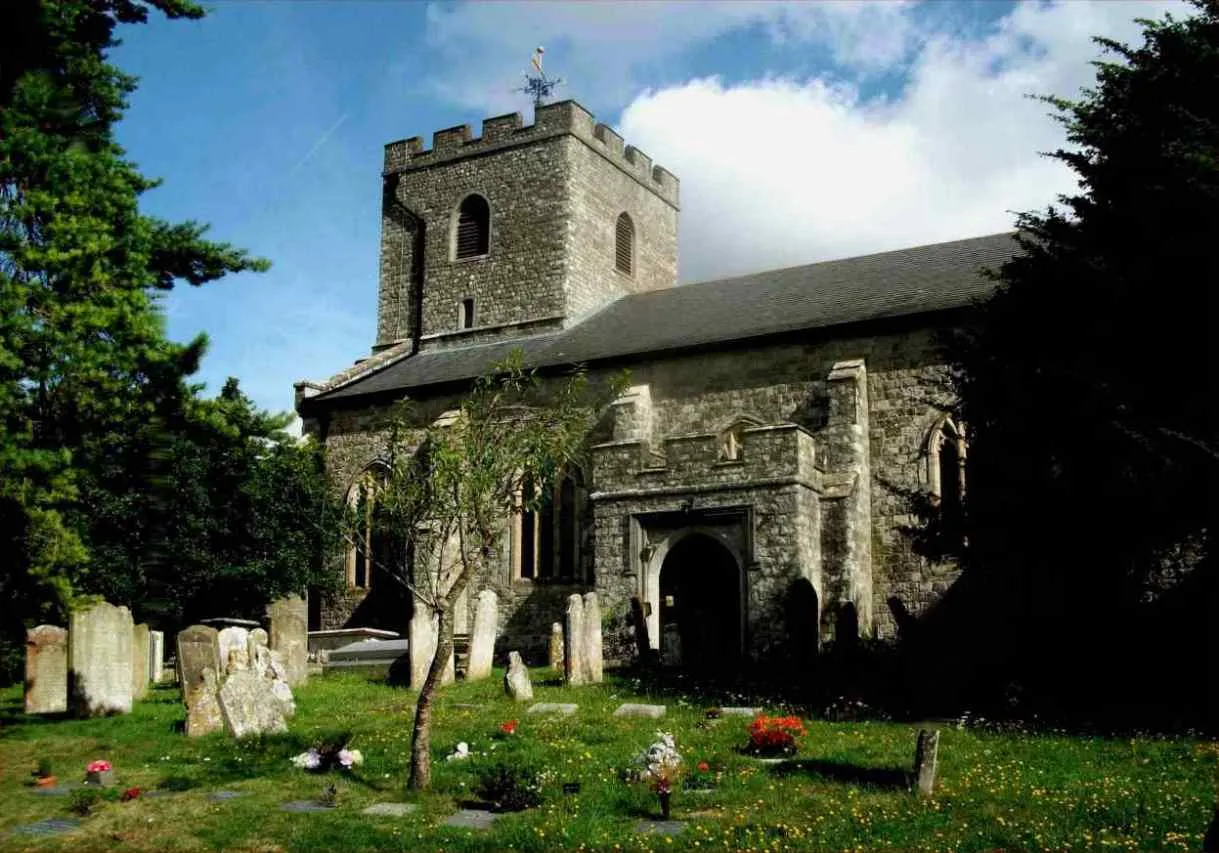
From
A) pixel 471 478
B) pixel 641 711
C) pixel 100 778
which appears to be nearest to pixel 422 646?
pixel 641 711

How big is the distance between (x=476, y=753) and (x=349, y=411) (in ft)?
64.0

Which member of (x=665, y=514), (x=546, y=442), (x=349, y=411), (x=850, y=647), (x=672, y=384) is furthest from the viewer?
(x=349, y=411)

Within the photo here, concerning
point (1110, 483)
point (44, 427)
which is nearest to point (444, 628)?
point (44, 427)

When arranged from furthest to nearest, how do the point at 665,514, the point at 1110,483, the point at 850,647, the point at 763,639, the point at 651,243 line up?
the point at 651,243 < the point at 665,514 < the point at 763,639 < the point at 850,647 < the point at 1110,483

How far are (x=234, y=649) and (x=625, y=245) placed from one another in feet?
71.9

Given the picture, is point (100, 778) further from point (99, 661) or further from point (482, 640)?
point (482, 640)

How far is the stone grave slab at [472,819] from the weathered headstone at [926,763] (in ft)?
11.1

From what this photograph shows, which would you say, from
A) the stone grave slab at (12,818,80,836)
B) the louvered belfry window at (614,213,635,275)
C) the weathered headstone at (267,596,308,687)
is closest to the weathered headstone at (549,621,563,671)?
the weathered headstone at (267,596,308,687)

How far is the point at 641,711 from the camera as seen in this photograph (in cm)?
1427

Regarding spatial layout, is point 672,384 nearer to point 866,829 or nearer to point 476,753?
point 476,753

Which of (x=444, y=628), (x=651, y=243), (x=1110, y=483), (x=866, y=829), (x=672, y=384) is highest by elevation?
(x=651, y=243)

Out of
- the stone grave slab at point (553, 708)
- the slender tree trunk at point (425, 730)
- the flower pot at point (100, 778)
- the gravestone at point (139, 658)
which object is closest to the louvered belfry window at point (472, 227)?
the gravestone at point (139, 658)

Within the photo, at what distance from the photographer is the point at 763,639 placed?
20406 millimetres

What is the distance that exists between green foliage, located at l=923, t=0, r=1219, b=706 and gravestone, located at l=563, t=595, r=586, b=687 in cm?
528
